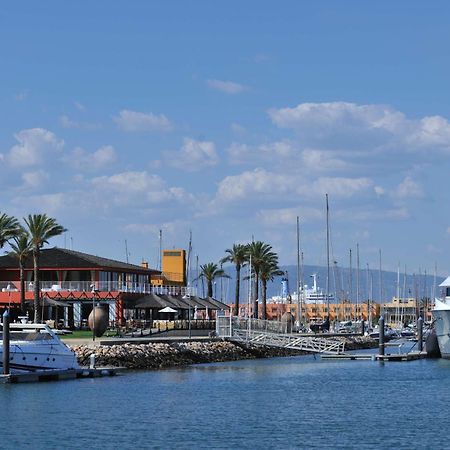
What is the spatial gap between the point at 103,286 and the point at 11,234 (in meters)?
12.8

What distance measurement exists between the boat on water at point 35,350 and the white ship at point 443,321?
112 ft

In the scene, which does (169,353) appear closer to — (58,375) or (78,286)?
(58,375)

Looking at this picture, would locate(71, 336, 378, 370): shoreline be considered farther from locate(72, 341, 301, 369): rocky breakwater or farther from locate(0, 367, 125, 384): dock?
locate(0, 367, 125, 384): dock

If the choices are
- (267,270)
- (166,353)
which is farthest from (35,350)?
(267,270)

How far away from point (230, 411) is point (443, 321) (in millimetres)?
40007

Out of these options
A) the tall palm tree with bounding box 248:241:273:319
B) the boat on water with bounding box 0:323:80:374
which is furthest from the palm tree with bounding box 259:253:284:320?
the boat on water with bounding box 0:323:80:374

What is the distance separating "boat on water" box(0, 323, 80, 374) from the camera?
2511 inches

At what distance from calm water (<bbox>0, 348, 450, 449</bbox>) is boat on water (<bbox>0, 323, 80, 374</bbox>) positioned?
1.80m

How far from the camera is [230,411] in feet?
174

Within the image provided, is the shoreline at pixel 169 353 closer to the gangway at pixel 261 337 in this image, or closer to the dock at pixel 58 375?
the gangway at pixel 261 337

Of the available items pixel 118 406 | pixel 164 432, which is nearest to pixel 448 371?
pixel 118 406

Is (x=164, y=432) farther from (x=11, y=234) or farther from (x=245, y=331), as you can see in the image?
(x=11, y=234)

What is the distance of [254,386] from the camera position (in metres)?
66.6

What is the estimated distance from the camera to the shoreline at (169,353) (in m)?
75.4
